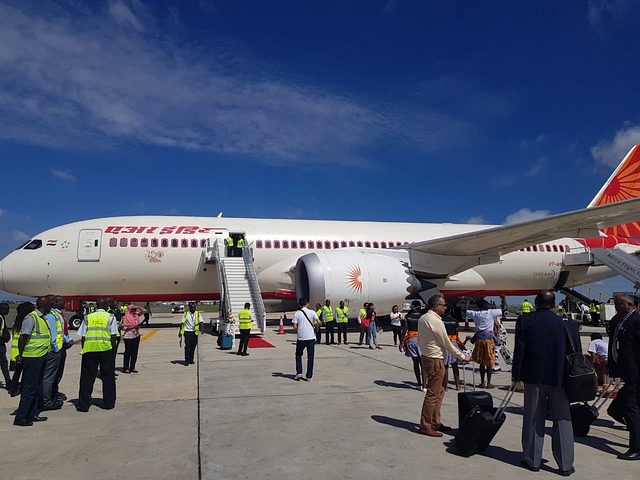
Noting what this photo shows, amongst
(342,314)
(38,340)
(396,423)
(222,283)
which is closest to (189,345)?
(38,340)

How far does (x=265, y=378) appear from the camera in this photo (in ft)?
28.2

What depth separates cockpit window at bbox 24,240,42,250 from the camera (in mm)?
16703

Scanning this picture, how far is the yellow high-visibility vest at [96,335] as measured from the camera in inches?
261

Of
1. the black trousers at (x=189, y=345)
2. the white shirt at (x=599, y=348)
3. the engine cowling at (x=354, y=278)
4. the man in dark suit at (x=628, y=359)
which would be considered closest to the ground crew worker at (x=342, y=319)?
the engine cowling at (x=354, y=278)

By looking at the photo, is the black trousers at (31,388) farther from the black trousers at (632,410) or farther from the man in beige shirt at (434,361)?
the black trousers at (632,410)

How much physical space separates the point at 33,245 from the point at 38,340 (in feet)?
41.0

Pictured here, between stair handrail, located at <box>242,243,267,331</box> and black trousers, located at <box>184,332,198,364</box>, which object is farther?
Result: stair handrail, located at <box>242,243,267,331</box>

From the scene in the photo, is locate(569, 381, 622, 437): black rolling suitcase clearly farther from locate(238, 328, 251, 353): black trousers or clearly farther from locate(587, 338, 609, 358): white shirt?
locate(238, 328, 251, 353): black trousers

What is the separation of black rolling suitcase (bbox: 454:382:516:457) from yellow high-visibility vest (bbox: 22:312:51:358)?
495 cm

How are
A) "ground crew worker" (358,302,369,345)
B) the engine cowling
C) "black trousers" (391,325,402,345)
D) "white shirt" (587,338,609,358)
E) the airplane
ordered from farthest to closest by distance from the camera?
the airplane, the engine cowling, "ground crew worker" (358,302,369,345), "black trousers" (391,325,402,345), "white shirt" (587,338,609,358)

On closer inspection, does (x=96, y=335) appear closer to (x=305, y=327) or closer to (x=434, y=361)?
(x=305, y=327)

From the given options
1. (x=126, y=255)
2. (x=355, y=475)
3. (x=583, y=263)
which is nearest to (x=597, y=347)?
(x=355, y=475)

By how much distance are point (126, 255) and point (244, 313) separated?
752 centimetres

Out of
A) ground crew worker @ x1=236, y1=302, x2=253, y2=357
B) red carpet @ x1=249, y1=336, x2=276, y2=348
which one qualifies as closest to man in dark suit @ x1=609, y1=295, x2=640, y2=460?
ground crew worker @ x1=236, y1=302, x2=253, y2=357
